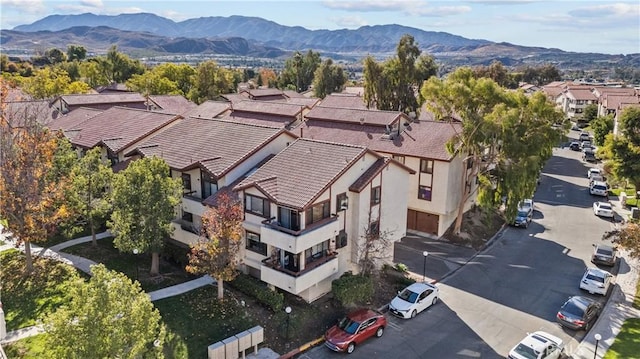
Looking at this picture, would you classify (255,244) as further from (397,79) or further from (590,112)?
(590,112)

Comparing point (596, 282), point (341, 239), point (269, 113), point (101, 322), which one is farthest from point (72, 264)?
point (596, 282)

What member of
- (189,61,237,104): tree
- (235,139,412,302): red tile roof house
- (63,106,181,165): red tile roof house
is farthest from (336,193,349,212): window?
(189,61,237,104): tree

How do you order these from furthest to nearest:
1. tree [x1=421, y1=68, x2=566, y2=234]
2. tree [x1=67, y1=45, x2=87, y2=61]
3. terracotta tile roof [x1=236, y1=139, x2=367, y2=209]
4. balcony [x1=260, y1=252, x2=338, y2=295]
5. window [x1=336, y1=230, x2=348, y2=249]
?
tree [x1=67, y1=45, x2=87, y2=61] → tree [x1=421, y1=68, x2=566, y2=234] → window [x1=336, y1=230, x2=348, y2=249] → terracotta tile roof [x1=236, y1=139, x2=367, y2=209] → balcony [x1=260, y1=252, x2=338, y2=295]

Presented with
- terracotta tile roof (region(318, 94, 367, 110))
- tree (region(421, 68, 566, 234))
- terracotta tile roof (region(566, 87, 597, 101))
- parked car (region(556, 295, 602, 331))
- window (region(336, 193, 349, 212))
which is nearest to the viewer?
parked car (region(556, 295, 602, 331))

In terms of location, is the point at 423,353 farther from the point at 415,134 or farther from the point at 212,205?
the point at 415,134

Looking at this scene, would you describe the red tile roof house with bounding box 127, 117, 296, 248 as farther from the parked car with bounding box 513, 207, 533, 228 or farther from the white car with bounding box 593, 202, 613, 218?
the white car with bounding box 593, 202, 613, 218
